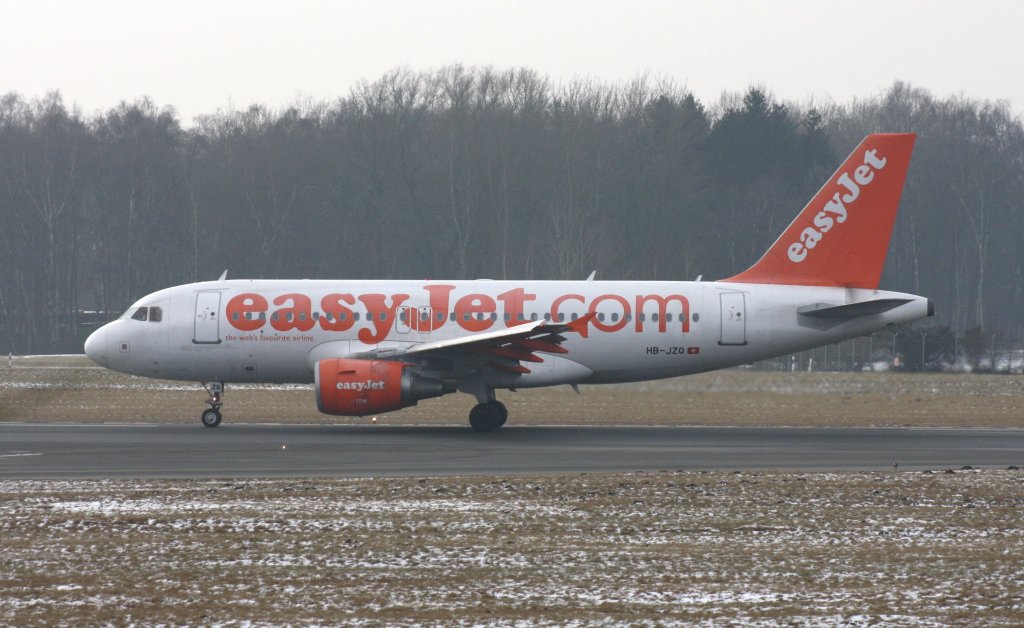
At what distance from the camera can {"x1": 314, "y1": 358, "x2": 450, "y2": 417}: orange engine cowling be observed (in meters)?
25.5

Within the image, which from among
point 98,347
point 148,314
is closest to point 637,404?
point 148,314

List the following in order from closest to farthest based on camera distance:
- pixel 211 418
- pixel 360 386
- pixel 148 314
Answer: pixel 360 386 → pixel 211 418 → pixel 148 314

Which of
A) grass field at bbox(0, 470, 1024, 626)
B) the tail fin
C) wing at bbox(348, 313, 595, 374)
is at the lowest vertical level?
grass field at bbox(0, 470, 1024, 626)

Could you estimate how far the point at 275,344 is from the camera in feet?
91.5

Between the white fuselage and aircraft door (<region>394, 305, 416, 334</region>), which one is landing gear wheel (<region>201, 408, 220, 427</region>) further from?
aircraft door (<region>394, 305, 416, 334</region>)

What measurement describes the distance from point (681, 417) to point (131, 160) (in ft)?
191

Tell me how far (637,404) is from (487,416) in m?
7.46

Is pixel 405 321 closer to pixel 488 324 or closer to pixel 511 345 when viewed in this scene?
pixel 488 324

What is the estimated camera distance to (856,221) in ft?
93.4

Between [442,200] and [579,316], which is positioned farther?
[442,200]

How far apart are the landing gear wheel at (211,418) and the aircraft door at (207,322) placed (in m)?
1.69

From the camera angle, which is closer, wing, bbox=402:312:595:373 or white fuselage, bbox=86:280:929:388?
wing, bbox=402:312:595:373

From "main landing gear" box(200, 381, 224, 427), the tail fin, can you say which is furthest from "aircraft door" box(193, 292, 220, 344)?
the tail fin

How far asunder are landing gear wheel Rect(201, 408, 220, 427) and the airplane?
0.02 m
